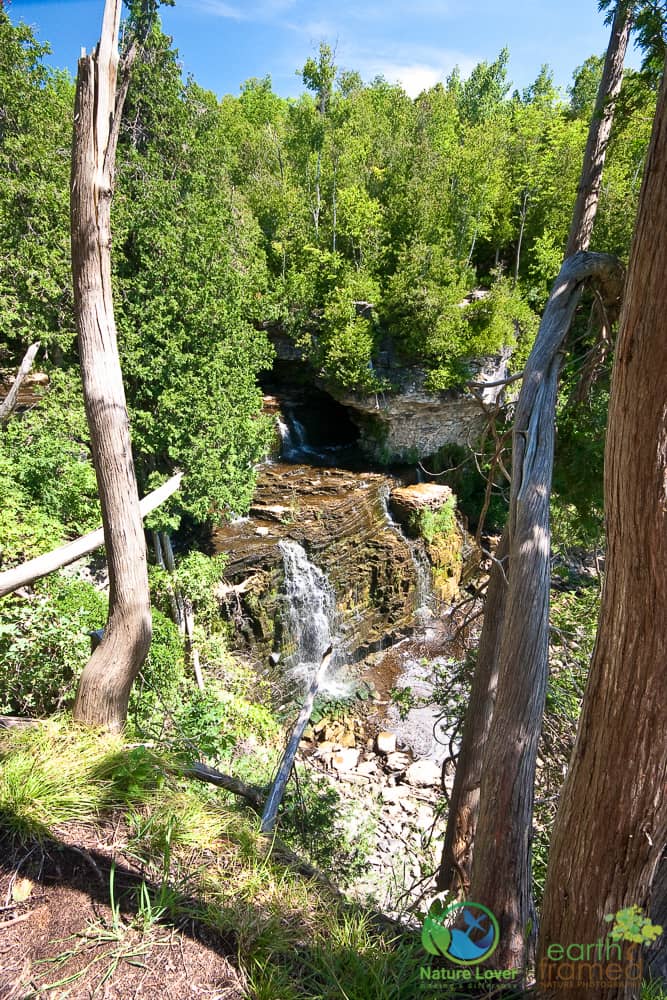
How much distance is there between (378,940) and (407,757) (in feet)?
23.9

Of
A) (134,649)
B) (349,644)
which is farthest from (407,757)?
(134,649)

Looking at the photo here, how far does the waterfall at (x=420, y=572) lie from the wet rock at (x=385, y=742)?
3.54 m

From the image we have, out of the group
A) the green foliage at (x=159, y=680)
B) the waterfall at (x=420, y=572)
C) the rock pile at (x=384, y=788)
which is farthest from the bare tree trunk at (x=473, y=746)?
the waterfall at (x=420, y=572)

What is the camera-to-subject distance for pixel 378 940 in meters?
2.16

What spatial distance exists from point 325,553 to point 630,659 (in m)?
9.72

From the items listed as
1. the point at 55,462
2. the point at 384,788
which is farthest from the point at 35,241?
the point at 384,788

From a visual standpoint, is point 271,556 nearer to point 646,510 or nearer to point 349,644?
point 349,644

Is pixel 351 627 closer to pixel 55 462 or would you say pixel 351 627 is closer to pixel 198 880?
pixel 55 462

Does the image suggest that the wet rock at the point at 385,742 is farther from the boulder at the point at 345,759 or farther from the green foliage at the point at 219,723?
the green foliage at the point at 219,723

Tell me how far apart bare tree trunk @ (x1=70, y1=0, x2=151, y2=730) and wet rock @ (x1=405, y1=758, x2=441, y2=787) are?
6473 mm

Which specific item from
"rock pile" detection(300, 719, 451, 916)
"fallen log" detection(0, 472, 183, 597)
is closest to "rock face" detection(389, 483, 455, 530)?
"rock pile" detection(300, 719, 451, 916)

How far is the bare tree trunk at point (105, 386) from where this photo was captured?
8.57ft

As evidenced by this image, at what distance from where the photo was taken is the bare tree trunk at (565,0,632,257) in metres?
3.25

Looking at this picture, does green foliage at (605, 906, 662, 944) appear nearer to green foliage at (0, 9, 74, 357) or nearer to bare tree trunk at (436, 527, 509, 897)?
bare tree trunk at (436, 527, 509, 897)
